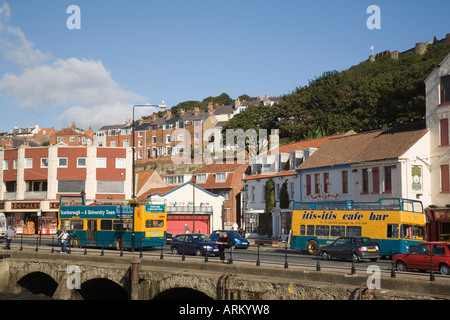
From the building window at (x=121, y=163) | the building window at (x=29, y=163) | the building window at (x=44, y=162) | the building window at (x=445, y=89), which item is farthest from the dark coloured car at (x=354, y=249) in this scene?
the building window at (x=29, y=163)

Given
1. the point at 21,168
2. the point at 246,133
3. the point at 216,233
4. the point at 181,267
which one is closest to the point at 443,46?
the point at 246,133

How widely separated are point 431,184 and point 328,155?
11.7 metres

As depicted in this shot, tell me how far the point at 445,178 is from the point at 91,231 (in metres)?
27.5

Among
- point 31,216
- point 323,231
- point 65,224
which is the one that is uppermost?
point 31,216

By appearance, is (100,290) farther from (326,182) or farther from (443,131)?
(443,131)

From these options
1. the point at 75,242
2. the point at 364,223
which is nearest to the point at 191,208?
the point at 75,242

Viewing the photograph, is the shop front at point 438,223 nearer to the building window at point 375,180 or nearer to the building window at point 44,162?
the building window at point 375,180

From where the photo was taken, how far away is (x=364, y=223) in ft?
119

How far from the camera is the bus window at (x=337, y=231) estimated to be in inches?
1478

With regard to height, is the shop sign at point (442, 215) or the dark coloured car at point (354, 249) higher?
the shop sign at point (442, 215)

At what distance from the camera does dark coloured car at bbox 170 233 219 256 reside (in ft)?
116

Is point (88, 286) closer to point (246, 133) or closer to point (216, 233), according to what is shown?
point (216, 233)

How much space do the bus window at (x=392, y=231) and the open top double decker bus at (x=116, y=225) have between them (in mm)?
15694

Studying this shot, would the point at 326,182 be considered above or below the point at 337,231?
above
